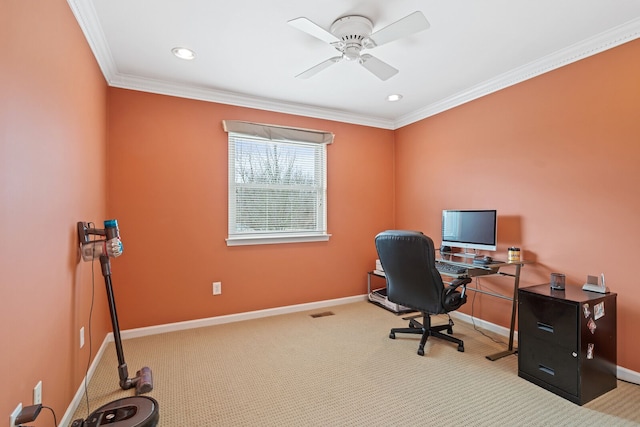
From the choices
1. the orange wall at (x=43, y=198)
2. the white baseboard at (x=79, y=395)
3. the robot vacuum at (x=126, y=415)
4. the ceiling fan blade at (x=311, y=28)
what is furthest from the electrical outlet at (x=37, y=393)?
the ceiling fan blade at (x=311, y=28)

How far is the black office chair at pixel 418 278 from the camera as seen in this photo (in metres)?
2.48

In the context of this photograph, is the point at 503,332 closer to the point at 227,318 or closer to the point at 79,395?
the point at 227,318

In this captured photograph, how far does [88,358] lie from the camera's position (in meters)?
2.23

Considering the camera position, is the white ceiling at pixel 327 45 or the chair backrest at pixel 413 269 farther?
the chair backrest at pixel 413 269

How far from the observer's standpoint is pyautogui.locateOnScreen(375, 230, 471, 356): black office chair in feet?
8.15

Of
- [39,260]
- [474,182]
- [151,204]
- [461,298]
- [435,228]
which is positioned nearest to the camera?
[39,260]

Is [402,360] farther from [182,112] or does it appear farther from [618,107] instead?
[182,112]

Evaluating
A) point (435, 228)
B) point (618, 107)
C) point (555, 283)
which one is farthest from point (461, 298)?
point (618, 107)

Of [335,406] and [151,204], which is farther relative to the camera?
[151,204]

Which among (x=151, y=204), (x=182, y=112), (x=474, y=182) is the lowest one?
(x=151, y=204)

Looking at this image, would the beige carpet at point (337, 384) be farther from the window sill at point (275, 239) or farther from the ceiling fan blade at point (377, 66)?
the ceiling fan blade at point (377, 66)

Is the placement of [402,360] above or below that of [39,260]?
below

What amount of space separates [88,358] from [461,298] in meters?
2.92

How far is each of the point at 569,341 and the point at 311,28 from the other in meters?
2.55
